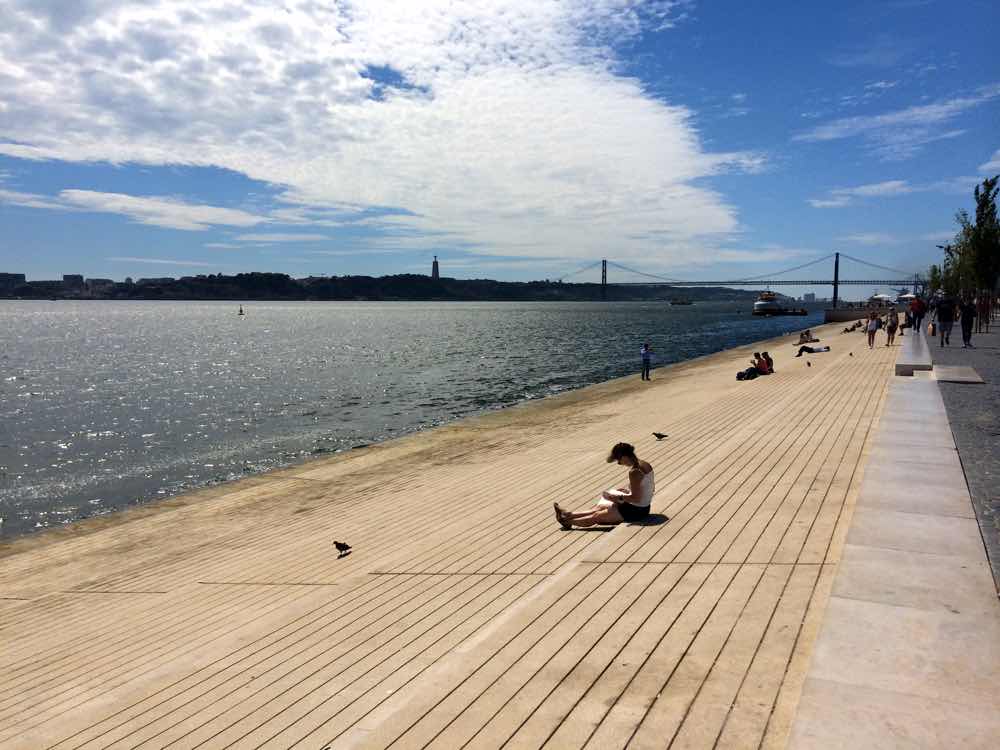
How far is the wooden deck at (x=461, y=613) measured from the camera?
4.39 metres

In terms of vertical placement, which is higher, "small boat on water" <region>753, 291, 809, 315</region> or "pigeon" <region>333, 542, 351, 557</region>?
"small boat on water" <region>753, 291, 809, 315</region>

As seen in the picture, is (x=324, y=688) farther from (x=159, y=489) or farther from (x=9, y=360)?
(x=9, y=360)

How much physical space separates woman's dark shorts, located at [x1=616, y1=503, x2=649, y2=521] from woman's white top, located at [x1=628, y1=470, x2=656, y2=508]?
32 millimetres

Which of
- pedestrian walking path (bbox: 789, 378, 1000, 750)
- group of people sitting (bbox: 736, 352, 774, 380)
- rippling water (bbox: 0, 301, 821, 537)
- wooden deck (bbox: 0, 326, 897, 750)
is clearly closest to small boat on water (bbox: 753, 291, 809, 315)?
rippling water (bbox: 0, 301, 821, 537)

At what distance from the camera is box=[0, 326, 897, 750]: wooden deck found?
4391mm

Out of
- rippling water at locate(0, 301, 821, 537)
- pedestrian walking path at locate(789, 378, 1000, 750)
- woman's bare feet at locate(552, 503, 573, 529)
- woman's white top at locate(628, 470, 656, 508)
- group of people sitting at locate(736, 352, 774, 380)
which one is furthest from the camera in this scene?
group of people sitting at locate(736, 352, 774, 380)

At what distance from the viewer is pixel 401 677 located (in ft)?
17.8

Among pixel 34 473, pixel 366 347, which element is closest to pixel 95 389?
pixel 34 473

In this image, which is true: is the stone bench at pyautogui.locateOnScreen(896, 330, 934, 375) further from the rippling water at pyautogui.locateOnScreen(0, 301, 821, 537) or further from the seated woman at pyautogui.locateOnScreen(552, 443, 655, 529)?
the rippling water at pyautogui.locateOnScreen(0, 301, 821, 537)

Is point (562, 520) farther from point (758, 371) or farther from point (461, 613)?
point (758, 371)

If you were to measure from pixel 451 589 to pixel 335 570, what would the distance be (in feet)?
8.35

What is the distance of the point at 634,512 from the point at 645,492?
10.6 inches

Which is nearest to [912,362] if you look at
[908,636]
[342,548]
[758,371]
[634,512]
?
[758,371]

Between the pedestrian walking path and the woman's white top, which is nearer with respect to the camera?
the pedestrian walking path
